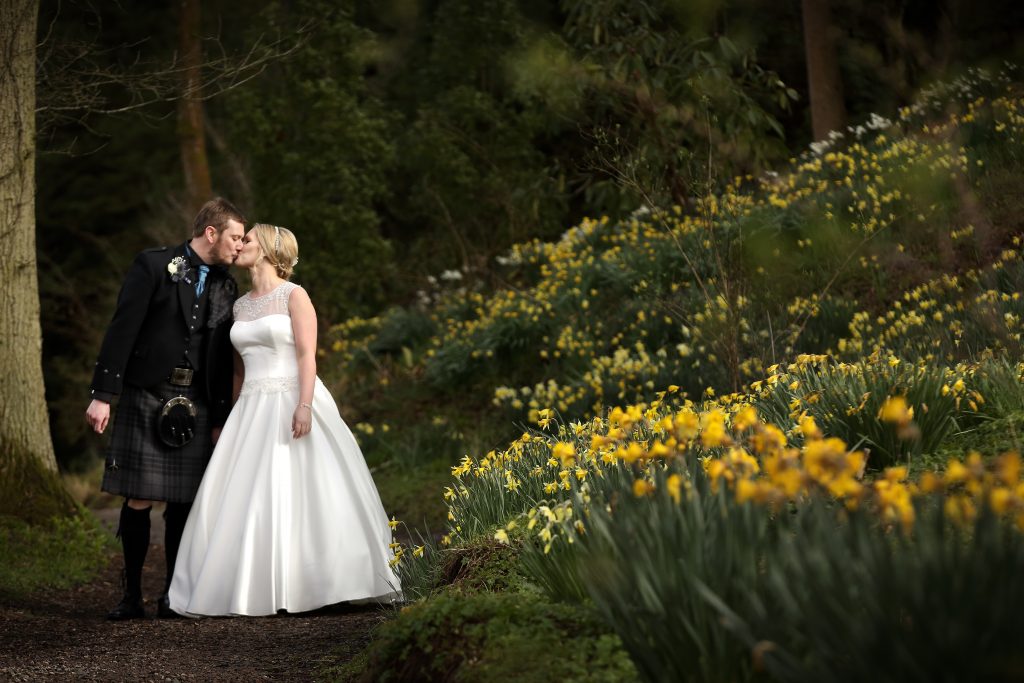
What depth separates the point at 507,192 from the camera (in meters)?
14.6

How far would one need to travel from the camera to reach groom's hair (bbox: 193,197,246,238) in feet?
18.2

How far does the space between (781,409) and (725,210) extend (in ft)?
8.53

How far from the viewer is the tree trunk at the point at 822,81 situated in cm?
1206

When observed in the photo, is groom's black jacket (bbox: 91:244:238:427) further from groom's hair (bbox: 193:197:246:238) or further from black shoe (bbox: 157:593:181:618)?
black shoe (bbox: 157:593:181:618)

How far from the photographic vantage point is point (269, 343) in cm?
550

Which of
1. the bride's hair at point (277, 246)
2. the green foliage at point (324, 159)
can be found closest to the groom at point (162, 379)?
the bride's hair at point (277, 246)

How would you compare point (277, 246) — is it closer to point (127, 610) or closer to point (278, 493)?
point (278, 493)

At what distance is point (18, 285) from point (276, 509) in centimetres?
250

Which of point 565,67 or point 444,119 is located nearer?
point 565,67

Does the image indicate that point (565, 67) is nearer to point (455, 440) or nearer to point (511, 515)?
point (455, 440)

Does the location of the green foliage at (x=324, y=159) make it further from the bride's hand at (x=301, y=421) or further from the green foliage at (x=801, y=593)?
the green foliage at (x=801, y=593)

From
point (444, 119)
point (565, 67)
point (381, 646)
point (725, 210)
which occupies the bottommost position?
point (381, 646)

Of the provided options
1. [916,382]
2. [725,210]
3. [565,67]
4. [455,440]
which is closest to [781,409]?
[916,382]

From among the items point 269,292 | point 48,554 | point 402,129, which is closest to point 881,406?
point 269,292
